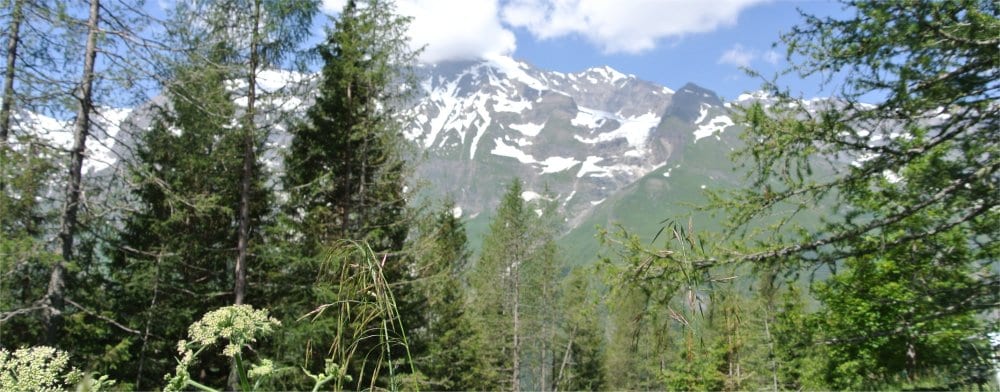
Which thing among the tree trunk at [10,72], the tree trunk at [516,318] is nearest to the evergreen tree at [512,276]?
the tree trunk at [516,318]

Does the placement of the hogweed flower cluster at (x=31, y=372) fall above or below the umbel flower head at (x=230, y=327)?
below

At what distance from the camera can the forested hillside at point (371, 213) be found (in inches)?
121

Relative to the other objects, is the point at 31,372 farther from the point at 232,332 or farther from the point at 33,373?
the point at 232,332

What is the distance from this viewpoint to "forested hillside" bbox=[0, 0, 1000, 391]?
10.1 ft

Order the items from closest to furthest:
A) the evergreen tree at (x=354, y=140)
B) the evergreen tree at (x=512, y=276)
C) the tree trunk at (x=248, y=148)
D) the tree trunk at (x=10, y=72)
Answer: the tree trunk at (x=10, y=72), the tree trunk at (x=248, y=148), the evergreen tree at (x=354, y=140), the evergreen tree at (x=512, y=276)

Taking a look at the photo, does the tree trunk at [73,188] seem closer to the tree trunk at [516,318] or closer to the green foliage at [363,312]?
the green foliage at [363,312]

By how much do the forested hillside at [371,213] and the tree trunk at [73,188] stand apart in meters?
0.04

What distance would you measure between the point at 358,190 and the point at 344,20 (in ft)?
13.3

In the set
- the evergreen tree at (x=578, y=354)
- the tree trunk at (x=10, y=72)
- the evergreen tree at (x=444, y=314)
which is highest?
the tree trunk at (x=10, y=72)

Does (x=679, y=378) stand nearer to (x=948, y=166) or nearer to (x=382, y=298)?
(x=948, y=166)

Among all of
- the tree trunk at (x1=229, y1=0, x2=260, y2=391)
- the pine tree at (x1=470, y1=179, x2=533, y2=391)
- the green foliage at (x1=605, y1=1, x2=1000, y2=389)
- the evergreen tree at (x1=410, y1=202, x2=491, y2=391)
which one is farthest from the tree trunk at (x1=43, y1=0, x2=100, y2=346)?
the pine tree at (x1=470, y1=179, x2=533, y2=391)

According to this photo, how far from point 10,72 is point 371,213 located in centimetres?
721

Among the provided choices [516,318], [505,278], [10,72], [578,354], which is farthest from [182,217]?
[578,354]

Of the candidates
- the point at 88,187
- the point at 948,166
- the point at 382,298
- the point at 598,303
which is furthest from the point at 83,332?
the point at 948,166
